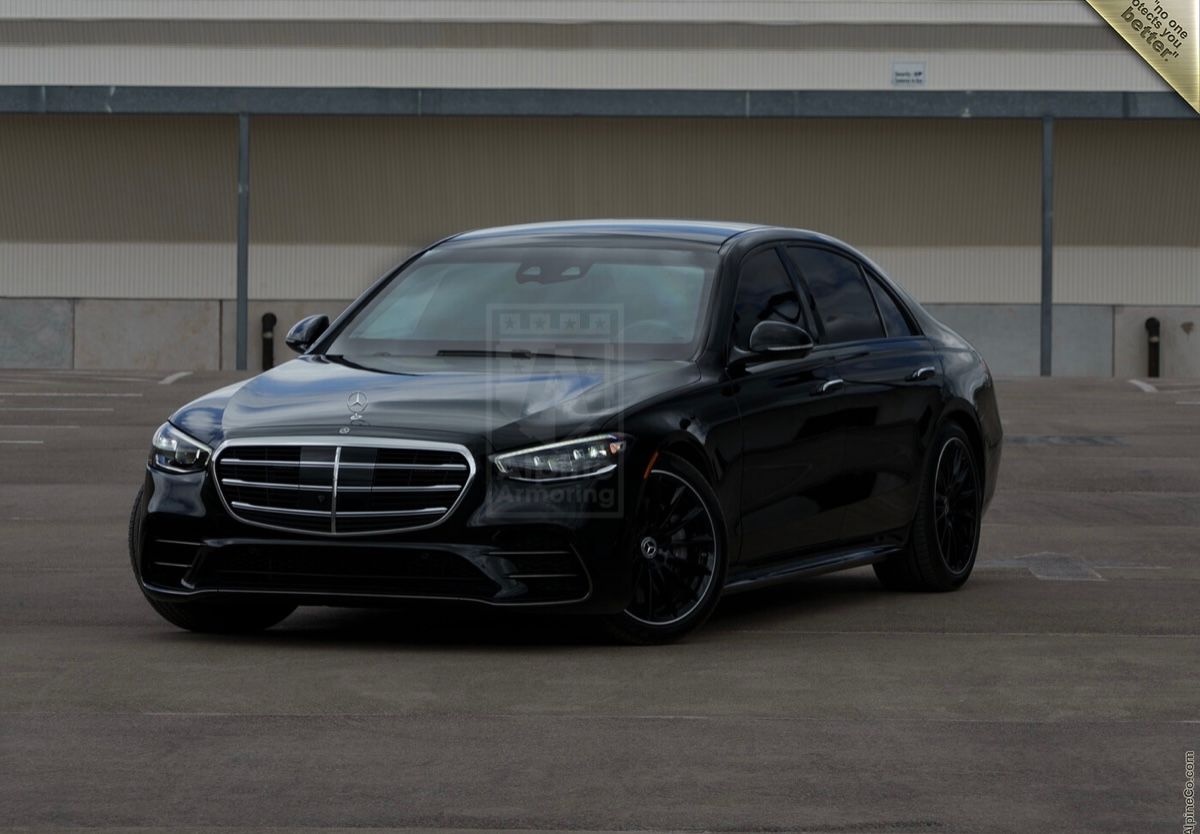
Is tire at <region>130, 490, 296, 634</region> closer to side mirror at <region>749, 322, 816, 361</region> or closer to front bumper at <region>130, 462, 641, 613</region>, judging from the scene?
front bumper at <region>130, 462, 641, 613</region>

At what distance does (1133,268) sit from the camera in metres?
40.1

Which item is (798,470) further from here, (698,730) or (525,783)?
(525,783)

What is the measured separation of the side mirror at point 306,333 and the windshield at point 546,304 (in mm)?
135

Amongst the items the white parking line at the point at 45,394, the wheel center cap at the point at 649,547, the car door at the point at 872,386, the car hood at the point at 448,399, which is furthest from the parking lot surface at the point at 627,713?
the white parking line at the point at 45,394

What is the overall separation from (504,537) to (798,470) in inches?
65.5

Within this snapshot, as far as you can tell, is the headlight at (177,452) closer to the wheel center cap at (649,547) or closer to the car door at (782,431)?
the wheel center cap at (649,547)

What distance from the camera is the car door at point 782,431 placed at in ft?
29.6

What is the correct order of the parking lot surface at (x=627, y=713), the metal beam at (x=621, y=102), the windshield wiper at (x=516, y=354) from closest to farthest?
the parking lot surface at (x=627, y=713) < the windshield wiper at (x=516, y=354) < the metal beam at (x=621, y=102)

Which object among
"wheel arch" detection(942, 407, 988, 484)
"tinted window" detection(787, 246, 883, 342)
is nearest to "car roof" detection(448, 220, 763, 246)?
Answer: "tinted window" detection(787, 246, 883, 342)

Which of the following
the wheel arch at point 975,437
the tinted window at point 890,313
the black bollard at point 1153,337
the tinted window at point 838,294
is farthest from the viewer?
the black bollard at point 1153,337

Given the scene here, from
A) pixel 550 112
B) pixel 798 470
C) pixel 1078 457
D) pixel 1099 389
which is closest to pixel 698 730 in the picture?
pixel 798 470

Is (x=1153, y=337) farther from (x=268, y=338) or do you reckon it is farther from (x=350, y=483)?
(x=350, y=483)

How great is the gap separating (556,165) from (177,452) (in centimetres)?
3221

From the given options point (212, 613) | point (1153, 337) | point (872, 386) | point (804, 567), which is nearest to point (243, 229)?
point (1153, 337)
